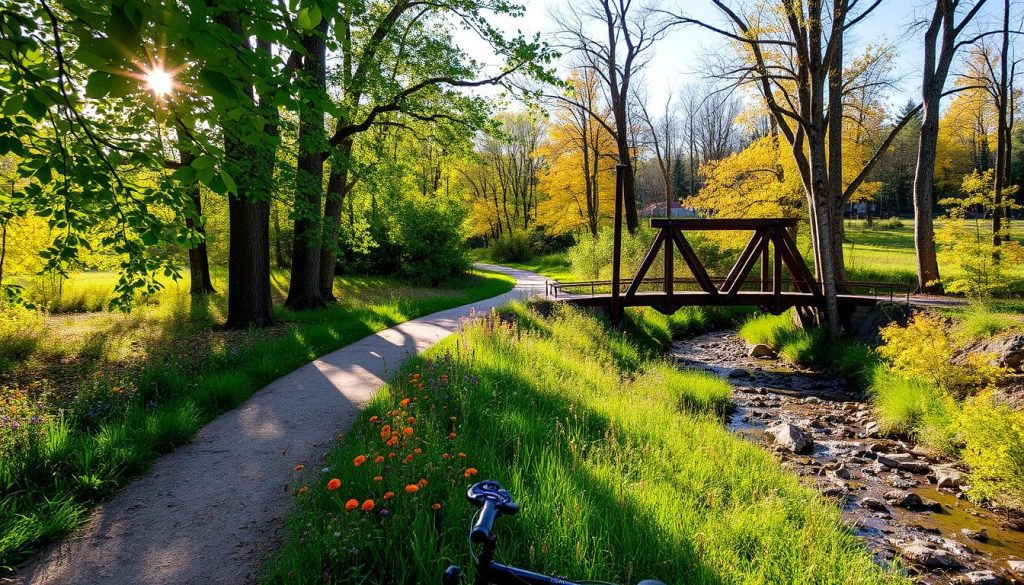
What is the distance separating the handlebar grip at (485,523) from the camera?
134 cm

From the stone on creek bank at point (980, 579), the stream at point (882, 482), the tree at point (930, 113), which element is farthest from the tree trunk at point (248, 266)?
the tree at point (930, 113)

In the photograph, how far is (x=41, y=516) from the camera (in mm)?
3266

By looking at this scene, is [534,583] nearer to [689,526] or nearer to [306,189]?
[689,526]

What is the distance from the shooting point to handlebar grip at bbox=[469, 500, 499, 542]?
134 cm

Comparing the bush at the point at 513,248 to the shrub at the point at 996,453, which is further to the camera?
the bush at the point at 513,248

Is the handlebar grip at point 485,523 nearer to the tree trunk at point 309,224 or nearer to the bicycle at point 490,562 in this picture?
the bicycle at point 490,562

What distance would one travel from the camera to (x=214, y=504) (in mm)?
3646

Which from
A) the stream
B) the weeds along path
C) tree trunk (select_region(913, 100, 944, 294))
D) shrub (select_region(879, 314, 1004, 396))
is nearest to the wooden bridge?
tree trunk (select_region(913, 100, 944, 294))

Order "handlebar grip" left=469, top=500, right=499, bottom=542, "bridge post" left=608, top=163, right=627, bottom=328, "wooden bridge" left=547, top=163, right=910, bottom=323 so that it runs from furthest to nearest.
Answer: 1. "wooden bridge" left=547, top=163, right=910, bottom=323
2. "bridge post" left=608, top=163, right=627, bottom=328
3. "handlebar grip" left=469, top=500, right=499, bottom=542

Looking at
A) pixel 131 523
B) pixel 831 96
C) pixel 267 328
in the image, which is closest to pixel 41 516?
pixel 131 523

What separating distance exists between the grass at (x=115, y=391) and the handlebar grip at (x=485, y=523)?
11.1 ft

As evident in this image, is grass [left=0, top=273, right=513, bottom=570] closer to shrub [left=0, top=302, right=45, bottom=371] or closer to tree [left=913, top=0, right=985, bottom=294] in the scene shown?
shrub [left=0, top=302, right=45, bottom=371]

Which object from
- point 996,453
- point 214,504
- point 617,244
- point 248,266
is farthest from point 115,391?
point 617,244

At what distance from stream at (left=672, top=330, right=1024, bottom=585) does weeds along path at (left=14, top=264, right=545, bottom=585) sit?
4.54 m
